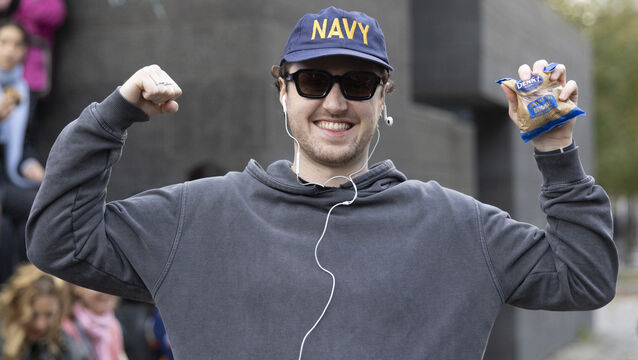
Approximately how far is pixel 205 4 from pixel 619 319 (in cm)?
1457

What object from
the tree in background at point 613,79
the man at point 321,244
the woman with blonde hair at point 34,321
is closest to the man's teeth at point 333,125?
the man at point 321,244

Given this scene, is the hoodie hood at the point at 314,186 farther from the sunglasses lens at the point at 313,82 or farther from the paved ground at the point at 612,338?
the paved ground at the point at 612,338

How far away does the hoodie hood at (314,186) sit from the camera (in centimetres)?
226

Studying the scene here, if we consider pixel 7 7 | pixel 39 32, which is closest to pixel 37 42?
pixel 39 32

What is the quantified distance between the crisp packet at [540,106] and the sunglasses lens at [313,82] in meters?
0.51

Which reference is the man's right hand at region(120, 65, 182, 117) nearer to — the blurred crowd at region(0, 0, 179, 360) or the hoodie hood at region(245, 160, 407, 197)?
the hoodie hood at region(245, 160, 407, 197)

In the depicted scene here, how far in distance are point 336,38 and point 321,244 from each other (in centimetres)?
59

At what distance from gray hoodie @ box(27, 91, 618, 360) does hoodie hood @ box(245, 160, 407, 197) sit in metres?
0.02

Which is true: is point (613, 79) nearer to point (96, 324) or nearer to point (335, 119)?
point (96, 324)

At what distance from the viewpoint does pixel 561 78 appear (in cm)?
217

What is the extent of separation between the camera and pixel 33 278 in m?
4.58

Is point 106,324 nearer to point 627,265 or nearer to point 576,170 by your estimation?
point 576,170

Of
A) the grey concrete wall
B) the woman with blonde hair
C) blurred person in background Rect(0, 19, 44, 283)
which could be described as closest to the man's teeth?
the woman with blonde hair

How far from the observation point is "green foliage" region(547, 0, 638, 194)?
24.7m
